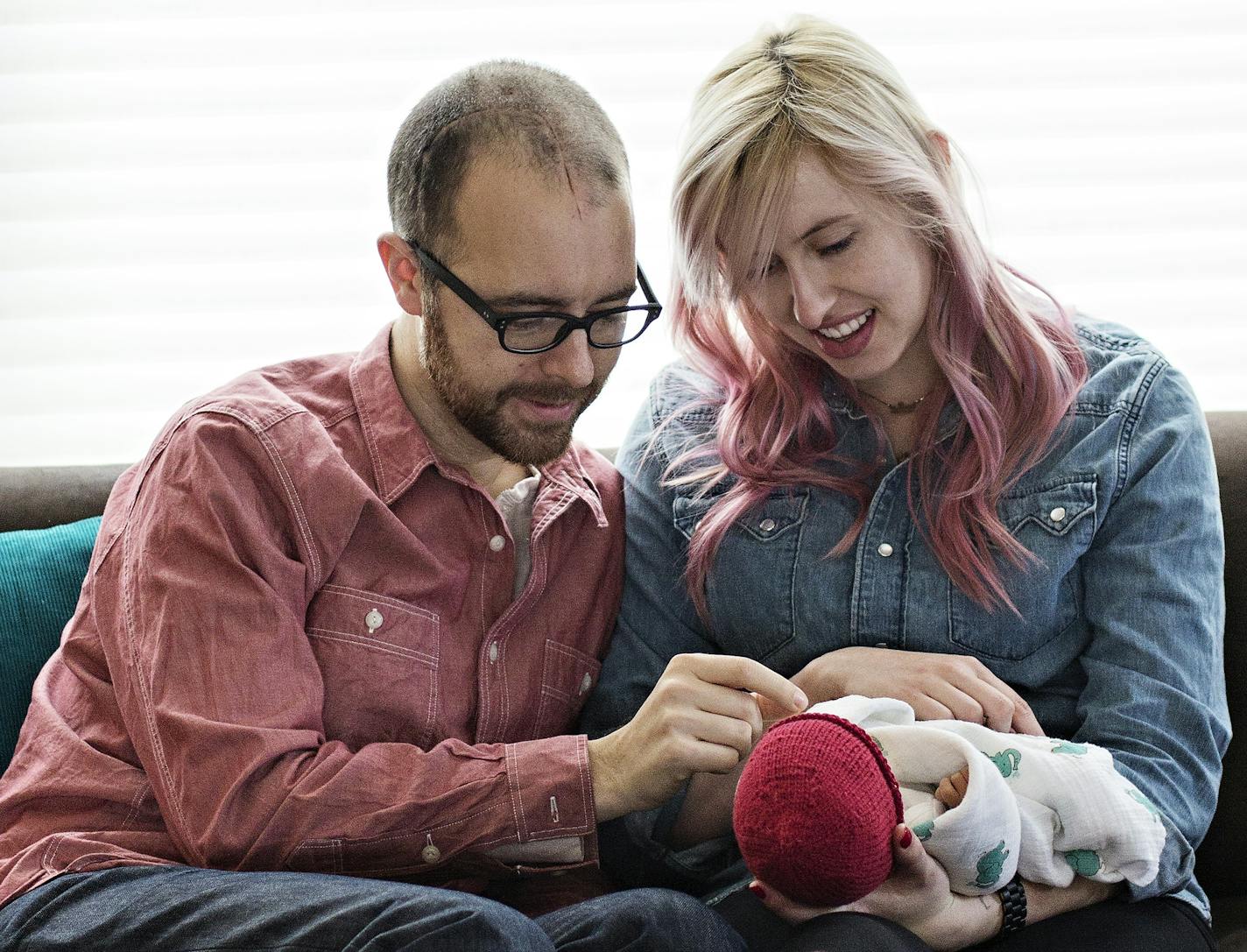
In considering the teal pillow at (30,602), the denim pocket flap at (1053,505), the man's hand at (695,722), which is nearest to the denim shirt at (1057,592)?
the denim pocket flap at (1053,505)

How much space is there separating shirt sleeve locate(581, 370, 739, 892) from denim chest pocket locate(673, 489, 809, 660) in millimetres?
58

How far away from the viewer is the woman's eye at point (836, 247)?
4.98 ft

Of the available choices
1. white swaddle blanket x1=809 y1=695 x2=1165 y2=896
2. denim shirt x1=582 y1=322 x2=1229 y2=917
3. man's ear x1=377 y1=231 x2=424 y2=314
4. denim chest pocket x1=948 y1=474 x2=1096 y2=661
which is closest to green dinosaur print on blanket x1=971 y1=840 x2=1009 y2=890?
white swaddle blanket x1=809 y1=695 x2=1165 y2=896

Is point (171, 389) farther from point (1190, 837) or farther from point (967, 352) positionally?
point (1190, 837)

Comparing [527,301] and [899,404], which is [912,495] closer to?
[899,404]

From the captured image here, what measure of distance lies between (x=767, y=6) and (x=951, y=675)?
1.35 meters

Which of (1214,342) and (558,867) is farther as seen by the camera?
(1214,342)

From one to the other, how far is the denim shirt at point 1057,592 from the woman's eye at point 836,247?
0.25m

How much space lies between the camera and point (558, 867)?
1.45 metres

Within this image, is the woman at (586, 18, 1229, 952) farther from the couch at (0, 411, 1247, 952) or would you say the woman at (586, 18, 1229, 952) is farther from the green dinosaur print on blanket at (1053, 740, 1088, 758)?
the couch at (0, 411, 1247, 952)

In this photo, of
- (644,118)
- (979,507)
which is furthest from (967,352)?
(644,118)

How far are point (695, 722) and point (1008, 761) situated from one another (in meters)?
0.32

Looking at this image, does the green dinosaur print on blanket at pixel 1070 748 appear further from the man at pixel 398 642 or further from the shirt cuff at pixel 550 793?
the shirt cuff at pixel 550 793

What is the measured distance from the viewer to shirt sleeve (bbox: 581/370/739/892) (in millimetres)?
1611
